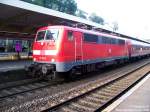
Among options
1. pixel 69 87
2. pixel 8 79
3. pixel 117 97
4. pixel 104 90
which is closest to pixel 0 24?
pixel 8 79

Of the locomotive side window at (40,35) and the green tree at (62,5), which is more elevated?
the green tree at (62,5)

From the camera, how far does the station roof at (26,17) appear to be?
15.2 m

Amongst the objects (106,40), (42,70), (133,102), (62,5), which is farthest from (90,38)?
(62,5)

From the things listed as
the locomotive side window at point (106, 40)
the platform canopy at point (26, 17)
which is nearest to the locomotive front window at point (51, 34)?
the platform canopy at point (26, 17)

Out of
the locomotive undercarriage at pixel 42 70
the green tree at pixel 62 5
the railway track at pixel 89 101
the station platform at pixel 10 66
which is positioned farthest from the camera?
the green tree at pixel 62 5

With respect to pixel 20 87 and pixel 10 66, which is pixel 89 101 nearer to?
pixel 20 87

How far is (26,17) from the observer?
19.3 m

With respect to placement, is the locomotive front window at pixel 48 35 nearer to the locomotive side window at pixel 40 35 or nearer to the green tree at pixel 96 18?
the locomotive side window at pixel 40 35

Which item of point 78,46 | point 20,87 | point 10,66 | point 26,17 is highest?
point 26,17

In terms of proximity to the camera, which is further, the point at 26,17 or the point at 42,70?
the point at 26,17

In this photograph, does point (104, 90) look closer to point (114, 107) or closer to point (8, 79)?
point (114, 107)

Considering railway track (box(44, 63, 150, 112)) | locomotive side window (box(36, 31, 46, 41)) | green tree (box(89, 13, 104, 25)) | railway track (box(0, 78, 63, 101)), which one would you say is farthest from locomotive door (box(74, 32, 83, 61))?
green tree (box(89, 13, 104, 25))

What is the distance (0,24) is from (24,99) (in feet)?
41.7

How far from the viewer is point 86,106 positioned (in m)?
9.48
